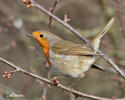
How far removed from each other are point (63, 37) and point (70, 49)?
253 centimetres

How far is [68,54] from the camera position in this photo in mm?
3998

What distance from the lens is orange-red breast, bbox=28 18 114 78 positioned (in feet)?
12.5

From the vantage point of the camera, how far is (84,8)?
6.86 meters

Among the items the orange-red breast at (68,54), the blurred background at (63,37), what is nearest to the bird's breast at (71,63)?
the orange-red breast at (68,54)

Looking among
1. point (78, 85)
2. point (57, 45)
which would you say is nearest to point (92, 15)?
point (78, 85)

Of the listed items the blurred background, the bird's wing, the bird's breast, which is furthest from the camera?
the blurred background

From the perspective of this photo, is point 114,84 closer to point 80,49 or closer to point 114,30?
point 114,30

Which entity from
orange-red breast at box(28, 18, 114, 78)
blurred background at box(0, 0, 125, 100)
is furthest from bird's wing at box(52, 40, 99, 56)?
blurred background at box(0, 0, 125, 100)

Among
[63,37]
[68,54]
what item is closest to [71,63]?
[68,54]

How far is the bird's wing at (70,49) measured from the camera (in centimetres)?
391

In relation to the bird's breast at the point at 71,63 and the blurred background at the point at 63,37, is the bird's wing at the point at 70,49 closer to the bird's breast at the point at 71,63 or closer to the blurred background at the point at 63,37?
the bird's breast at the point at 71,63

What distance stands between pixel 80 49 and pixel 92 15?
3409 millimetres

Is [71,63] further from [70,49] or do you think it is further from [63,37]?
[63,37]

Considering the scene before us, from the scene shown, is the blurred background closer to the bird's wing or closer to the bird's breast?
the bird's wing
